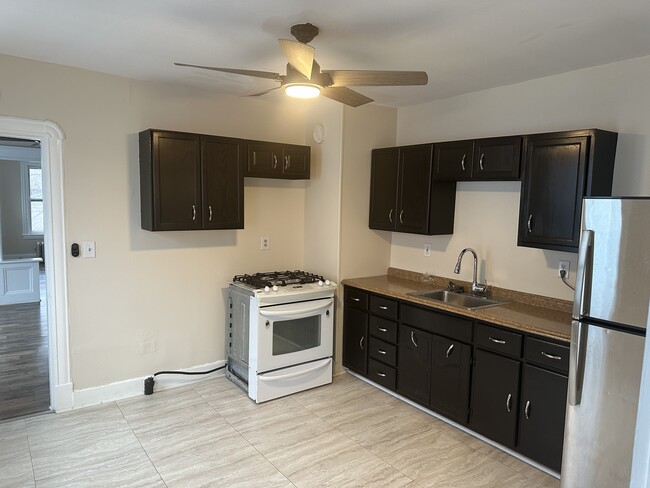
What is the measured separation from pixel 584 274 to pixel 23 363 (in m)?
4.81

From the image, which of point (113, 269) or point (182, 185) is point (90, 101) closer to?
point (182, 185)

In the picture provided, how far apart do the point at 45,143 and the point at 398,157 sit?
2.76 metres

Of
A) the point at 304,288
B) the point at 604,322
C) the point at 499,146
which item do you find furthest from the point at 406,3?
the point at 304,288

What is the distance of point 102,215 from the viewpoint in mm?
3445

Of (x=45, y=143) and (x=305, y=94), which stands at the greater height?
(x=305, y=94)

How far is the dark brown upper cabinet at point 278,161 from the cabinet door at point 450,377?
74.8 inches

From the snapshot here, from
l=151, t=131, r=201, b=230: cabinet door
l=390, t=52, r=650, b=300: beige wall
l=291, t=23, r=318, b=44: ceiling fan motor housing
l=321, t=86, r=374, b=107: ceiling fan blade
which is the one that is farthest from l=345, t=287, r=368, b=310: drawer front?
l=291, t=23, r=318, b=44: ceiling fan motor housing

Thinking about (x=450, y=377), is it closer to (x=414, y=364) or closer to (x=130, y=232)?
(x=414, y=364)

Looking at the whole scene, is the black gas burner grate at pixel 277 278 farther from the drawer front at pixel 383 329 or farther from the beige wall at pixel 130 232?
the drawer front at pixel 383 329

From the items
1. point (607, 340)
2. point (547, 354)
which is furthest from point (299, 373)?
point (607, 340)

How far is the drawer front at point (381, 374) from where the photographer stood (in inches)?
148

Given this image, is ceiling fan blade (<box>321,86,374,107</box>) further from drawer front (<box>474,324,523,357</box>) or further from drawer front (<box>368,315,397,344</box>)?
drawer front (<box>368,315,397,344</box>)

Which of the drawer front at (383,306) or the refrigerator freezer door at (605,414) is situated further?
the drawer front at (383,306)

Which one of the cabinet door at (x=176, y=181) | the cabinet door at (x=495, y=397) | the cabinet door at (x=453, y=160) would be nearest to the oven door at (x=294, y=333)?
the cabinet door at (x=176, y=181)
